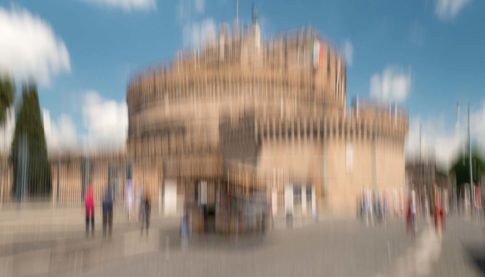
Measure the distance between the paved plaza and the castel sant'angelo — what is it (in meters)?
13.4

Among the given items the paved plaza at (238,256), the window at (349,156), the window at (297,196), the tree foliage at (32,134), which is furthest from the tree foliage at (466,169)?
the paved plaza at (238,256)

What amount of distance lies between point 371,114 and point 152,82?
2806 centimetres

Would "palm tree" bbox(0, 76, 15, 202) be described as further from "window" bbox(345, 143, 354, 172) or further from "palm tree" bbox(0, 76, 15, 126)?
"window" bbox(345, 143, 354, 172)

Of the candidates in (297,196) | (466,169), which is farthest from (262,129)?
(466,169)

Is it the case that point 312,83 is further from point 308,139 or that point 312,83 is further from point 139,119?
point 139,119

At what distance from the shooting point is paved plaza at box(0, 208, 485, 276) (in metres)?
10.2

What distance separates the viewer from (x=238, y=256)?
41.8 ft

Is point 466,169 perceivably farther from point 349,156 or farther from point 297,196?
point 297,196

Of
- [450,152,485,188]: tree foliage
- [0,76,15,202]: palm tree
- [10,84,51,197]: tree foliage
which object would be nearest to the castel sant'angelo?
[10,84,51,197]: tree foliage

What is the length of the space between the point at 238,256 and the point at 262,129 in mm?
32224

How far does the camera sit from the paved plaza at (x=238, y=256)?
1016 centimetres

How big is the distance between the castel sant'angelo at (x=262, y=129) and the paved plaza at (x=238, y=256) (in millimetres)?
13441

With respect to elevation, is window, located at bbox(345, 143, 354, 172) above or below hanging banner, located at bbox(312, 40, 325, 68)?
below

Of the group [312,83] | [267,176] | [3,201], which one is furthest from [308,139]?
[3,201]
